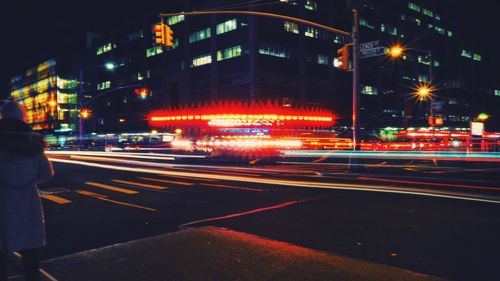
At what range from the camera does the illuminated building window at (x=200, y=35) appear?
2167 inches

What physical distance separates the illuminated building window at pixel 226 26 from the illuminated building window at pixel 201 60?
13.9 ft

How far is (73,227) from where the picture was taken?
23.7 ft

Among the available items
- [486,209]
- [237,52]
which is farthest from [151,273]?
[237,52]

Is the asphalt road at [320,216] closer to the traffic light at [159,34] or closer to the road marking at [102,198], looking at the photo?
the road marking at [102,198]

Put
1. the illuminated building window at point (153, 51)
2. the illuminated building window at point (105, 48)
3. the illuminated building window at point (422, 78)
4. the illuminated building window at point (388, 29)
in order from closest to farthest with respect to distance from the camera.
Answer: the illuminated building window at point (153, 51) < the illuminated building window at point (388, 29) < the illuminated building window at point (422, 78) < the illuminated building window at point (105, 48)

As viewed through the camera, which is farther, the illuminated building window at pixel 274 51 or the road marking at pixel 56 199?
the illuminated building window at pixel 274 51

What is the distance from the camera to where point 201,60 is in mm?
56531

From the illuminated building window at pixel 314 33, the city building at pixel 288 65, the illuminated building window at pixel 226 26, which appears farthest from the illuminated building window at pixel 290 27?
the illuminated building window at pixel 226 26

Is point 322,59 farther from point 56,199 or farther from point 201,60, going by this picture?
point 56,199

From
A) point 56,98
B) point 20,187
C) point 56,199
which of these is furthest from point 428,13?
point 56,98

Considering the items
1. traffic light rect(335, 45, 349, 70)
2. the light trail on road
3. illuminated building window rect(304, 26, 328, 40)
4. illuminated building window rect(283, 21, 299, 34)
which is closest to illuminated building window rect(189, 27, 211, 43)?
illuminated building window rect(283, 21, 299, 34)

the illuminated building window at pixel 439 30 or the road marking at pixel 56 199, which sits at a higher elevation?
the illuminated building window at pixel 439 30

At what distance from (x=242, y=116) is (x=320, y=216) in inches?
881

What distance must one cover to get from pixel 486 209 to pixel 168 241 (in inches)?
274
